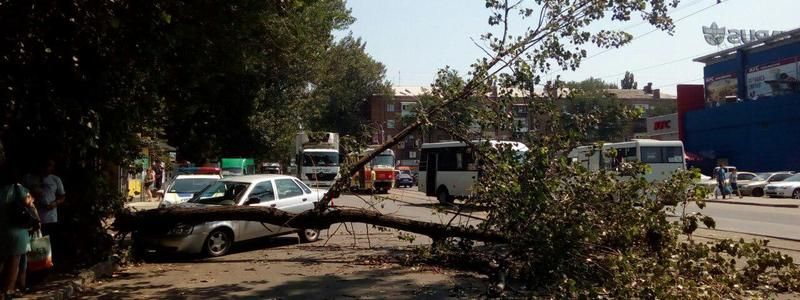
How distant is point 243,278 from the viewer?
8906 mm

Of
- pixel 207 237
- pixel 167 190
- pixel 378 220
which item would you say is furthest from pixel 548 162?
pixel 167 190

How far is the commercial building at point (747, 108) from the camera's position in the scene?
3753 centimetres

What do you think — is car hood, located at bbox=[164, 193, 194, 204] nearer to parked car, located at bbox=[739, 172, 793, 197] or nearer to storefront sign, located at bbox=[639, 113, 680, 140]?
parked car, located at bbox=[739, 172, 793, 197]

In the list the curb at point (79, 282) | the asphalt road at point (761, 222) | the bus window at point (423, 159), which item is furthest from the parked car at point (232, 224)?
the bus window at point (423, 159)

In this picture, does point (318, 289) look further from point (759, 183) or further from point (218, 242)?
point (759, 183)

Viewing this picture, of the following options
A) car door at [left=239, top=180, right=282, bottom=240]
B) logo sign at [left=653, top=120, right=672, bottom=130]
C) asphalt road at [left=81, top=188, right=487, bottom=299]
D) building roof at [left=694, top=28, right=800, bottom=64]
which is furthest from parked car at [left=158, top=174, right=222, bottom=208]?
logo sign at [left=653, top=120, right=672, bottom=130]

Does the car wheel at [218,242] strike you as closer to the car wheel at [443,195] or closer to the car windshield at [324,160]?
the car wheel at [443,195]

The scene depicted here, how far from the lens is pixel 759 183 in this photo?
31.1m

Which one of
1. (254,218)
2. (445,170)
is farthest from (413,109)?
(445,170)

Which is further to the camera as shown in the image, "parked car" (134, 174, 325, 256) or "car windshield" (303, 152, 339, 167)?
"car windshield" (303, 152, 339, 167)

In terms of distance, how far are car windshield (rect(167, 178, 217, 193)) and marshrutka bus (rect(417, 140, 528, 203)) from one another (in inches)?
334

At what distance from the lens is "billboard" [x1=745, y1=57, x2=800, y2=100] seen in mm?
40000

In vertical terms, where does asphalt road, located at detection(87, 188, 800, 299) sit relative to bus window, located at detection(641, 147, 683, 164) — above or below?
below

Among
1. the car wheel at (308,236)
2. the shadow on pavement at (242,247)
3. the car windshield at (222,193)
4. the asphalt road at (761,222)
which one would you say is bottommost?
the asphalt road at (761,222)
